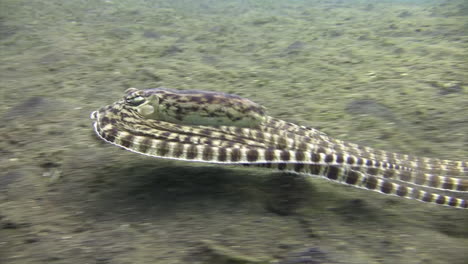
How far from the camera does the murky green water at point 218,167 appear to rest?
10.9ft

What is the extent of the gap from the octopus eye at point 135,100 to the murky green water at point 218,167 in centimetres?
81

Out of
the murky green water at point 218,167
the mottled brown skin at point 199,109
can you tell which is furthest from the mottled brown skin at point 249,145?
the murky green water at point 218,167

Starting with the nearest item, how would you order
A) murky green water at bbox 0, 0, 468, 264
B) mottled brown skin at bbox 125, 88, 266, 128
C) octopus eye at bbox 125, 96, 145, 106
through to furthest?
murky green water at bbox 0, 0, 468, 264, mottled brown skin at bbox 125, 88, 266, 128, octopus eye at bbox 125, 96, 145, 106

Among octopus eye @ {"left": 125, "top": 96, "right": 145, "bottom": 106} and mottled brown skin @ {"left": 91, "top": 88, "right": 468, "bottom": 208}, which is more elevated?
octopus eye @ {"left": 125, "top": 96, "right": 145, "bottom": 106}

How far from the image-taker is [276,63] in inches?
356

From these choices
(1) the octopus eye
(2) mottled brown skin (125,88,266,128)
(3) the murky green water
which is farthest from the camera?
(1) the octopus eye

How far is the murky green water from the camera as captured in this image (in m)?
3.31

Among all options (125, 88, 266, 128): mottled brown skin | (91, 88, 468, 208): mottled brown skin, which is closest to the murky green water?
(91, 88, 468, 208): mottled brown skin

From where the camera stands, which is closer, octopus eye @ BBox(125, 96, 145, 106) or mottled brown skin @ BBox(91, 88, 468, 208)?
mottled brown skin @ BBox(91, 88, 468, 208)

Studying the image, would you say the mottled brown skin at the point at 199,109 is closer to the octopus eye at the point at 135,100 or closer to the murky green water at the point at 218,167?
the octopus eye at the point at 135,100

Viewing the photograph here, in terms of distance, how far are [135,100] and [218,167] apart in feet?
3.85

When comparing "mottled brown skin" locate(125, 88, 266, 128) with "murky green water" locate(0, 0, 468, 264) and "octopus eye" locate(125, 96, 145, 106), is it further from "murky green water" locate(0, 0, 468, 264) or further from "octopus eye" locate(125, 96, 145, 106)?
"murky green water" locate(0, 0, 468, 264)

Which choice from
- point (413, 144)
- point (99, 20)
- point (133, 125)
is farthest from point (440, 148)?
point (99, 20)

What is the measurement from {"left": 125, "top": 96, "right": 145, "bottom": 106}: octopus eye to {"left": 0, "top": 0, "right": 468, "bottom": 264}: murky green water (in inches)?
31.9
